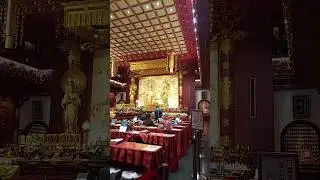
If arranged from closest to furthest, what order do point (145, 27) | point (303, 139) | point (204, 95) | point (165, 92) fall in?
point (303, 139)
point (145, 27)
point (204, 95)
point (165, 92)

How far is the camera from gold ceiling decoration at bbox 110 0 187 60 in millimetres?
6976

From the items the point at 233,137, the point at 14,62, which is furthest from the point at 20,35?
the point at 233,137

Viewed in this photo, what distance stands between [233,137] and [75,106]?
1520mm

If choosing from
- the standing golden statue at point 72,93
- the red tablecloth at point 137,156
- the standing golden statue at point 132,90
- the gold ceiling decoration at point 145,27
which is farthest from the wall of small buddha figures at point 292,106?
the standing golden statue at point 132,90

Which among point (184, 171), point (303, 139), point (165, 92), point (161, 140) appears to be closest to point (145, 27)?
point (161, 140)

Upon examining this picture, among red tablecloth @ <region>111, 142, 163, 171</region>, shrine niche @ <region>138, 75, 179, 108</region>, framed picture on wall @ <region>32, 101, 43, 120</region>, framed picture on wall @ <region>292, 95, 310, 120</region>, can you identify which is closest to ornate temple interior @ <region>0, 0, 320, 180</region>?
framed picture on wall @ <region>32, 101, 43, 120</region>

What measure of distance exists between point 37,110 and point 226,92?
182cm

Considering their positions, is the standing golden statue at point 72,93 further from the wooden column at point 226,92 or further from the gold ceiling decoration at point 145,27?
the gold ceiling decoration at point 145,27

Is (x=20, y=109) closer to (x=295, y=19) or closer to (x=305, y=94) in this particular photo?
(x=295, y=19)

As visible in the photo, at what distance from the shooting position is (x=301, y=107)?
2.95 meters

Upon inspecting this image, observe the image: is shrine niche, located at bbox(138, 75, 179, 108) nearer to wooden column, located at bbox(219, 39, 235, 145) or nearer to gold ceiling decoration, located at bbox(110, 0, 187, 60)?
gold ceiling decoration, located at bbox(110, 0, 187, 60)

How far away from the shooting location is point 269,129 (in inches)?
98.3

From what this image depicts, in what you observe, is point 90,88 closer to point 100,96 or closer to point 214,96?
point 100,96

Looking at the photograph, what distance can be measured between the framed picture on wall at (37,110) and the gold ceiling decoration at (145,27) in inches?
182
